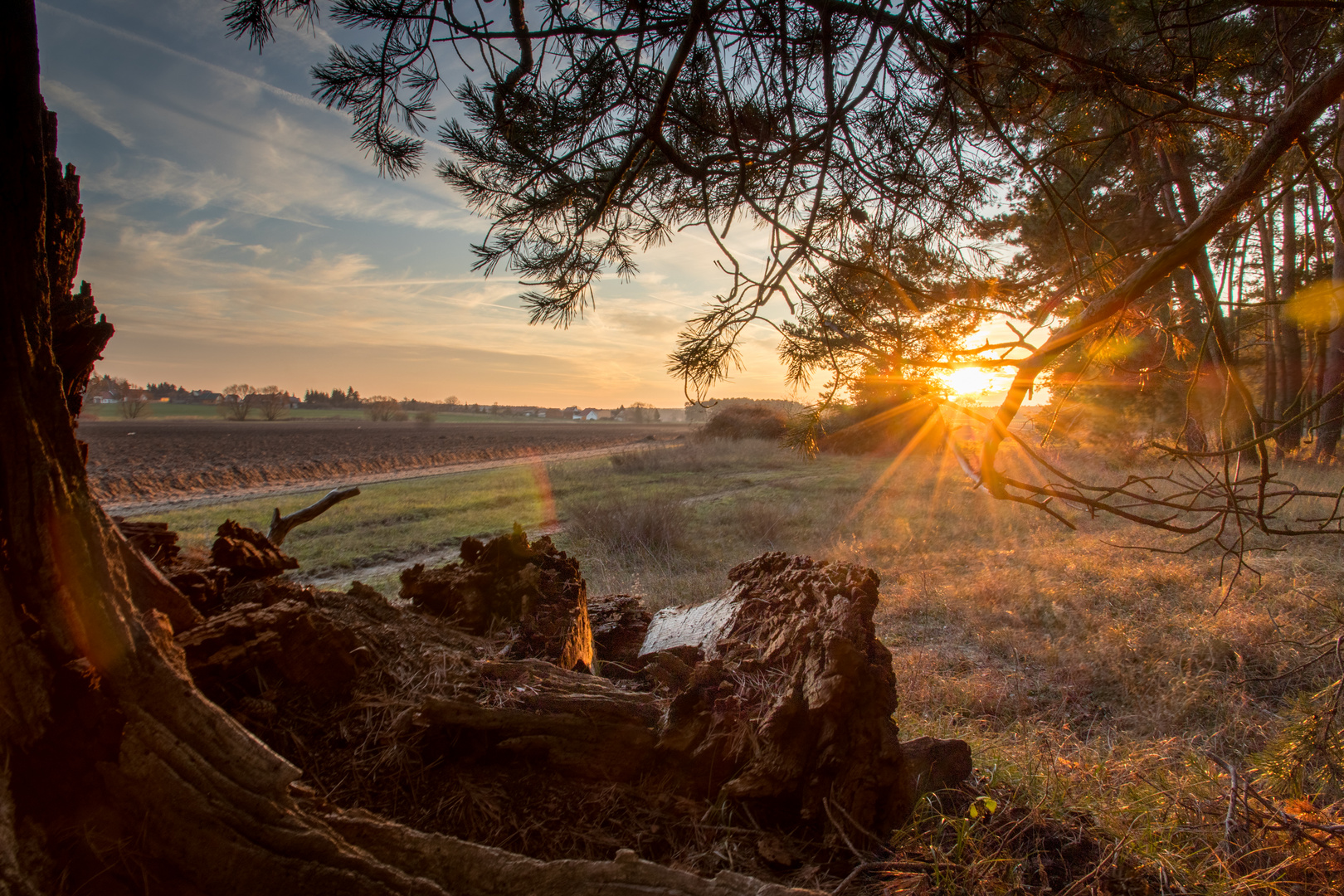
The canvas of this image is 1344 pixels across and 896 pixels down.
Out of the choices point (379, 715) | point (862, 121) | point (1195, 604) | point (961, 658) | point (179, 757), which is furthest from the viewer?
point (1195, 604)

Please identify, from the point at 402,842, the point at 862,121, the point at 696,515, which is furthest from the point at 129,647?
the point at 696,515

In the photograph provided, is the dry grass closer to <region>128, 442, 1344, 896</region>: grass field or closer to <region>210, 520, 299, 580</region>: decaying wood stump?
<region>128, 442, 1344, 896</region>: grass field

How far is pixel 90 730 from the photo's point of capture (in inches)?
49.4

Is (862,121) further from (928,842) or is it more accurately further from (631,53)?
(928,842)

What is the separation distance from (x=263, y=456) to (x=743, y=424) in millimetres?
21048

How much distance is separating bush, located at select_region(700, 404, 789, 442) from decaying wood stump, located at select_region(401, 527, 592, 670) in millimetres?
25576

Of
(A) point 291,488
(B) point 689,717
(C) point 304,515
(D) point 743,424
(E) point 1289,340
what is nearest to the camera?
(B) point 689,717

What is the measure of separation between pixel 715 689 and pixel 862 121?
3169 millimetres

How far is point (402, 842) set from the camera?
4.45 ft

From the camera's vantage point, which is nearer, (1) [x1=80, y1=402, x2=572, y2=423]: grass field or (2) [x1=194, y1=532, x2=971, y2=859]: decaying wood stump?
(2) [x1=194, y1=532, x2=971, y2=859]: decaying wood stump

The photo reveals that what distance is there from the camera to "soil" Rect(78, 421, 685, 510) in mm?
16297

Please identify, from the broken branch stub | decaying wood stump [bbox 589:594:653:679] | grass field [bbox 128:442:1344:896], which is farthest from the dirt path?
decaying wood stump [bbox 589:594:653:679]

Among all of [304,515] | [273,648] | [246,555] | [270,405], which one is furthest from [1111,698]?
[270,405]

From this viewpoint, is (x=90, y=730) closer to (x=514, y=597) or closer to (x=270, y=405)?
(x=514, y=597)
